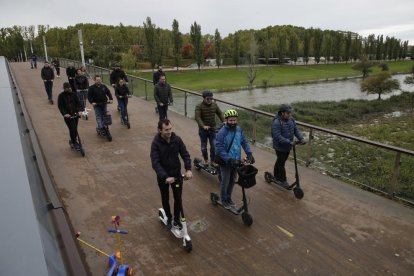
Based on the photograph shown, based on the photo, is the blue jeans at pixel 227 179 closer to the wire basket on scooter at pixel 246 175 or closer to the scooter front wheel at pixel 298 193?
the wire basket on scooter at pixel 246 175

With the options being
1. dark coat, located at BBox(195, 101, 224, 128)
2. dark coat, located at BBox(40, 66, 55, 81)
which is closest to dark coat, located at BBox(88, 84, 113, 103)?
dark coat, located at BBox(195, 101, 224, 128)

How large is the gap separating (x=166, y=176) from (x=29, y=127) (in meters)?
3.22

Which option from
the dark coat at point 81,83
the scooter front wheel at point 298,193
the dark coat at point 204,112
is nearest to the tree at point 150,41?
the dark coat at point 81,83

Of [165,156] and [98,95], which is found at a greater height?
[98,95]

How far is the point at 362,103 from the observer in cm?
3294

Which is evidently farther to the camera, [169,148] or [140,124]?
[140,124]

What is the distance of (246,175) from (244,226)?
2.98 feet

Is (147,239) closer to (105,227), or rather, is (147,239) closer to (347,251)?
(105,227)

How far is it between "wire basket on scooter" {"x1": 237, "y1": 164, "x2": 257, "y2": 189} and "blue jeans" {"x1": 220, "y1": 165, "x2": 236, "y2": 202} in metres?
0.37

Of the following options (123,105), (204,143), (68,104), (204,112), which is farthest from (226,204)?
(123,105)

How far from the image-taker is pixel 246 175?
16.3 ft

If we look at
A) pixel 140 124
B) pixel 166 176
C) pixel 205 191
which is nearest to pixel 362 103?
pixel 140 124

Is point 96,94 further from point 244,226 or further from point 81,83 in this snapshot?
point 244,226

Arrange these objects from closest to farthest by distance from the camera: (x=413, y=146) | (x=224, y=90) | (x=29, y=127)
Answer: (x=29, y=127), (x=413, y=146), (x=224, y=90)
